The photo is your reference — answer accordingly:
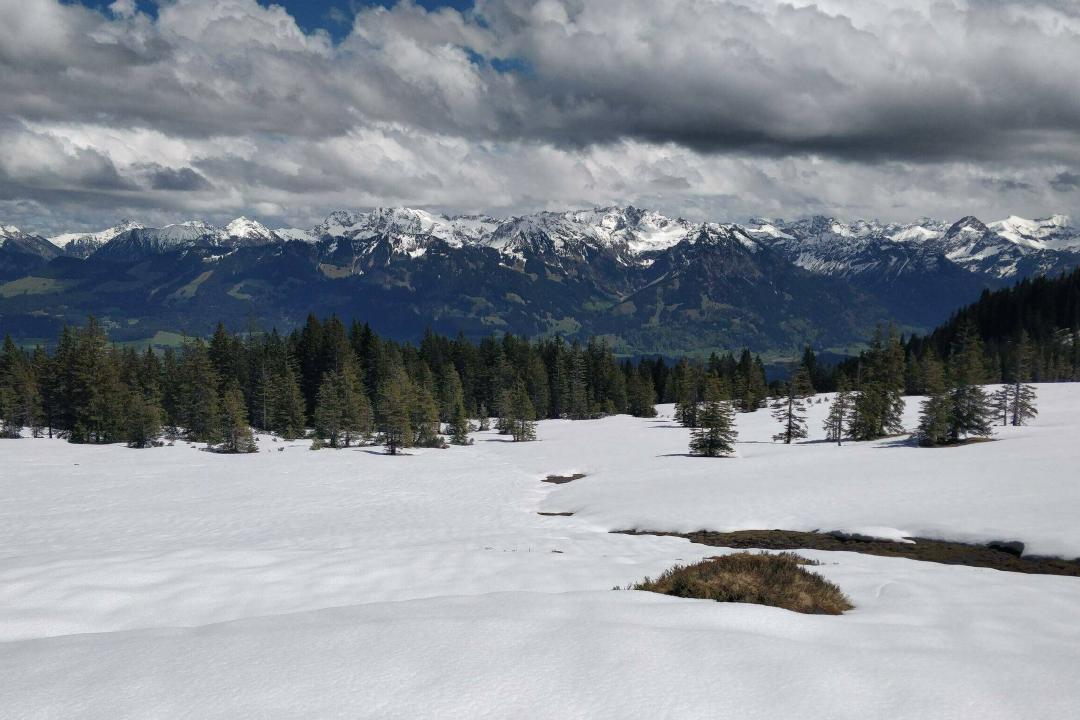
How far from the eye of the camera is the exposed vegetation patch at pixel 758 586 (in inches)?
341

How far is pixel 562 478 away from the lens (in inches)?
1670

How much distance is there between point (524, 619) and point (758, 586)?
436cm

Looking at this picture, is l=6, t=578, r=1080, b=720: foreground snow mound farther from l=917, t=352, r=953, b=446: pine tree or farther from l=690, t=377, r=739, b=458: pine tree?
l=690, t=377, r=739, b=458: pine tree

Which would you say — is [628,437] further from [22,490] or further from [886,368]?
[22,490]

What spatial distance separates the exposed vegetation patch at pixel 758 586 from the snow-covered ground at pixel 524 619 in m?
0.56

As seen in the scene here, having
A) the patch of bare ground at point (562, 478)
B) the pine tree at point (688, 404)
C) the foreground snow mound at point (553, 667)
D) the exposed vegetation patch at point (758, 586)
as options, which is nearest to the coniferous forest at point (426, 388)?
the pine tree at point (688, 404)

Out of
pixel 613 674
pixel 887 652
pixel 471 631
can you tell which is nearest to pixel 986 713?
pixel 887 652

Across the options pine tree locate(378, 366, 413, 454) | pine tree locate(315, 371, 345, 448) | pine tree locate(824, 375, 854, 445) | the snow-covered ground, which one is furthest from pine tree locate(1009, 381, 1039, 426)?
pine tree locate(315, 371, 345, 448)

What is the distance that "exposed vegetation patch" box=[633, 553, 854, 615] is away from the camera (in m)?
8.66

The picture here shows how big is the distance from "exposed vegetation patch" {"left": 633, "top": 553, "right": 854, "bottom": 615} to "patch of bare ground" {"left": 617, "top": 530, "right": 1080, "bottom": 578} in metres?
9.01

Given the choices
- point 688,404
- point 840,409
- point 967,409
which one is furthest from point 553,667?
point 688,404

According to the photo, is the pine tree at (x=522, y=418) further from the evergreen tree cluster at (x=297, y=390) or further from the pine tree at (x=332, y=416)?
the pine tree at (x=332, y=416)

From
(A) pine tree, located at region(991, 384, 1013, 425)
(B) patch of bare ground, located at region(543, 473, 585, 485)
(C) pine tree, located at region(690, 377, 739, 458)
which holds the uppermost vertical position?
(A) pine tree, located at region(991, 384, 1013, 425)

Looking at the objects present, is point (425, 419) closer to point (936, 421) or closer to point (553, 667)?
point (936, 421)
